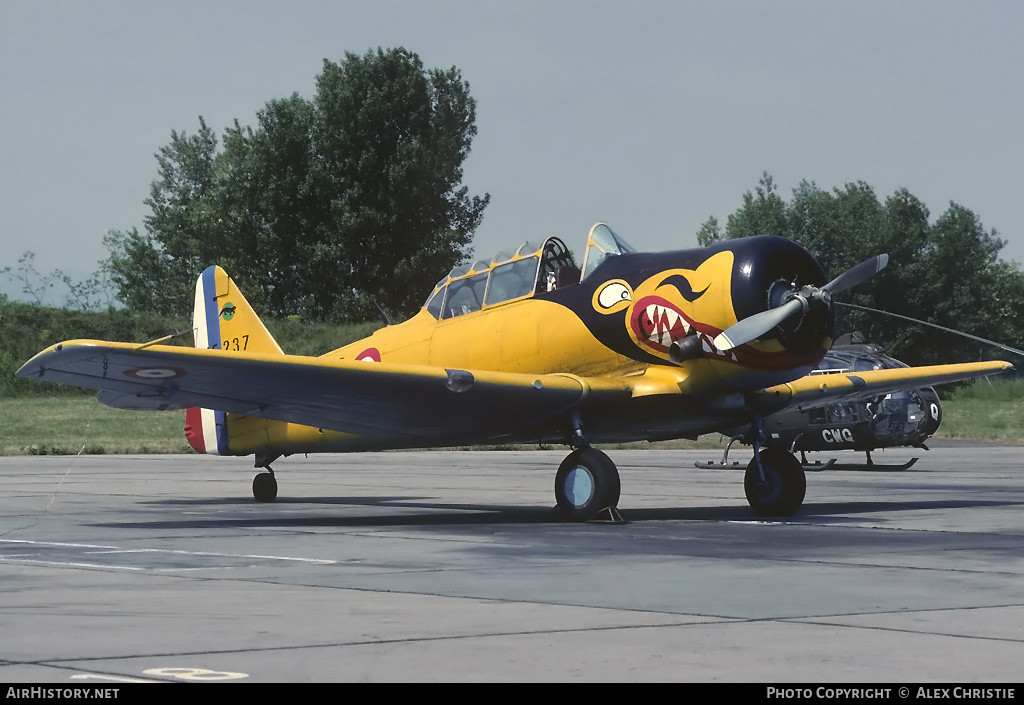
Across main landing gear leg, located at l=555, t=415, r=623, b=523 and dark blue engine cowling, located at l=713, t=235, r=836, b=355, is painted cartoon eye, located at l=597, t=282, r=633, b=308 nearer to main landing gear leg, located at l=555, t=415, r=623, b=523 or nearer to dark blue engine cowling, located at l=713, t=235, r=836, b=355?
dark blue engine cowling, located at l=713, t=235, r=836, b=355

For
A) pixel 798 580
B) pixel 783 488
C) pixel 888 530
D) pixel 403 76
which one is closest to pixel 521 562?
pixel 798 580

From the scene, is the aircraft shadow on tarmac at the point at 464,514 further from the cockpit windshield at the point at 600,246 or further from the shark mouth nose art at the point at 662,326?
the cockpit windshield at the point at 600,246

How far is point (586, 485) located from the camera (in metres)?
13.7

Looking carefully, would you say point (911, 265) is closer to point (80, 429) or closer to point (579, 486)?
point (80, 429)

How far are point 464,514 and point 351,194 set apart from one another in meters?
56.9

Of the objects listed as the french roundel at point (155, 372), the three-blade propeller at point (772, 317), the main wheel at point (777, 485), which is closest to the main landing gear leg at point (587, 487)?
the three-blade propeller at point (772, 317)

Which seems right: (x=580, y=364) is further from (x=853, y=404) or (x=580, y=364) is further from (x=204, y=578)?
(x=853, y=404)

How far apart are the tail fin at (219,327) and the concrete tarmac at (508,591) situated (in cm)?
97

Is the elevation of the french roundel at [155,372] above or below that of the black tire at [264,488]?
above

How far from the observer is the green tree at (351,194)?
70562 mm

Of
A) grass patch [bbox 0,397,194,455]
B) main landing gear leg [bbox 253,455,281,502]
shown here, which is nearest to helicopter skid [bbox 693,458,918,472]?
main landing gear leg [bbox 253,455,281,502]

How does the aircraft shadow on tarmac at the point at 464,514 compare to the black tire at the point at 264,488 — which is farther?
the black tire at the point at 264,488

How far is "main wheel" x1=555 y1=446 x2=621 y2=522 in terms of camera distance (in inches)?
534

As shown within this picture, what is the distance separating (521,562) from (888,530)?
4480 millimetres
